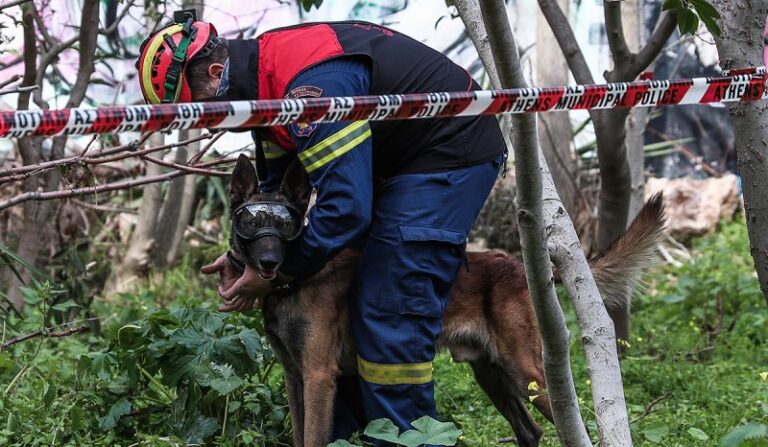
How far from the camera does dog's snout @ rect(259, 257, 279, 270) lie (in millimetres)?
3451

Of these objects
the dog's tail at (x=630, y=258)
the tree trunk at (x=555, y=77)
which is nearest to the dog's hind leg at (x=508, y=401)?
the dog's tail at (x=630, y=258)

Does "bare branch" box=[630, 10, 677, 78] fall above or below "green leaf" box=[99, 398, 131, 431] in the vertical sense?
above

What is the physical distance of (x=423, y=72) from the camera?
3561 mm

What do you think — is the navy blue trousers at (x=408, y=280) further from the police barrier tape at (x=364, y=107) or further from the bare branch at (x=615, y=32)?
the bare branch at (x=615, y=32)

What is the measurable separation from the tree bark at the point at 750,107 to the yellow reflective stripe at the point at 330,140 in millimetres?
1264

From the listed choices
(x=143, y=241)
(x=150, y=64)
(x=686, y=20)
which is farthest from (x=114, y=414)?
(x=143, y=241)

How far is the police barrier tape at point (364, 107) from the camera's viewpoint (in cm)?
240

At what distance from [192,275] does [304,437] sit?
4.55 metres

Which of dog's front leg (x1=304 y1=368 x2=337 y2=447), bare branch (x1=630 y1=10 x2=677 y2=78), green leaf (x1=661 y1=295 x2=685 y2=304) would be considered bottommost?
green leaf (x1=661 y1=295 x2=685 y2=304)

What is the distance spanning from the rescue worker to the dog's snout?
7 cm

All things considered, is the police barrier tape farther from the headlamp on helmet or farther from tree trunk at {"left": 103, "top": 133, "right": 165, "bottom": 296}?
tree trunk at {"left": 103, "top": 133, "right": 165, "bottom": 296}

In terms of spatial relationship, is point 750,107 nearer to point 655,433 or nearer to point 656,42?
point 655,433

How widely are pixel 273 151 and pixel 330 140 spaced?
69cm

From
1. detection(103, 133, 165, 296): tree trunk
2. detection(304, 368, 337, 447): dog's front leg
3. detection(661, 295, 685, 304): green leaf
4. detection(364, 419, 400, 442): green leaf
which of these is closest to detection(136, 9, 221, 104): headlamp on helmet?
detection(304, 368, 337, 447): dog's front leg
